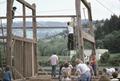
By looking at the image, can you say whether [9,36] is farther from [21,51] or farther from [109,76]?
[109,76]

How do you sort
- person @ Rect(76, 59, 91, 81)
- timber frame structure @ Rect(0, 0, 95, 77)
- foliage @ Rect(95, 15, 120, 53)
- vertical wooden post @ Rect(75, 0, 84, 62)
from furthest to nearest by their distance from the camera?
foliage @ Rect(95, 15, 120, 53) → vertical wooden post @ Rect(75, 0, 84, 62) → timber frame structure @ Rect(0, 0, 95, 77) → person @ Rect(76, 59, 91, 81)

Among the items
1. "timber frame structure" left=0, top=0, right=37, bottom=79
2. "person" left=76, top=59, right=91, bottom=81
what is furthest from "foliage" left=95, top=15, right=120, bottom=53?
"person" left=76, top=59, right=91, bottom=81

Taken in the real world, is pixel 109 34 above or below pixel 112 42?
above

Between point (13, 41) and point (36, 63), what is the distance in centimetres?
637

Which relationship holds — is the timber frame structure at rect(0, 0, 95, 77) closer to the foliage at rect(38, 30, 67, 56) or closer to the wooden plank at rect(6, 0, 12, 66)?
the wooden plank at rect(6, 0, 12, 66)

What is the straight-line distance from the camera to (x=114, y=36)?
80188 millimetres

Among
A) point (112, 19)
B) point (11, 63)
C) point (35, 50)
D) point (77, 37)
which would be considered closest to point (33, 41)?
point (35, 50)

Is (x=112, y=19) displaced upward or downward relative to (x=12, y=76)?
upward

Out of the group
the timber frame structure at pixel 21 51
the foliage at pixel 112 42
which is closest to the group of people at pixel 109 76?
the timber frame structure at pixel 21 51

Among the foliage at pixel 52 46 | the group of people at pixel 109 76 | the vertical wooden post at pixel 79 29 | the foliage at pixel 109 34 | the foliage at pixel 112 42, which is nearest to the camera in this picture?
the group of people at pixel 109 76

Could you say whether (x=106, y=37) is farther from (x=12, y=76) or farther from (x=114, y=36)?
(x=12, y=76)

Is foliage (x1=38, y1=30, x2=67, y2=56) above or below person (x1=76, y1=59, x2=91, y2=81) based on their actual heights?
above

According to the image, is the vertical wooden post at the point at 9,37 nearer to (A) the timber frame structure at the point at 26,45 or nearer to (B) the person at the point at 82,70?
(A) the timber frame structure at the point at 26,45

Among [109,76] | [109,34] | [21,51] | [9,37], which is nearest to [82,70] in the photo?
[9,37]
